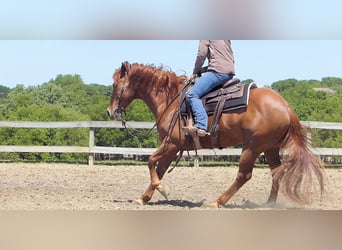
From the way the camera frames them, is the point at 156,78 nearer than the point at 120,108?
Yes

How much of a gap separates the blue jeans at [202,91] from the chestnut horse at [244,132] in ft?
Answer: 0.25

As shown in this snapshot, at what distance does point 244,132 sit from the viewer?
246 cm

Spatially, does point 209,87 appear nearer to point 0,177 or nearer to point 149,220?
point 149,220

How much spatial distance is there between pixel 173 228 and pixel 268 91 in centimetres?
174

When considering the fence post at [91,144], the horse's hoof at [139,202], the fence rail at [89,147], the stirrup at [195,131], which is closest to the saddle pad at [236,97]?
the stirrup at [195,131]

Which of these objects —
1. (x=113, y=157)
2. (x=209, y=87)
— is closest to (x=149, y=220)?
(x=209, y=87)

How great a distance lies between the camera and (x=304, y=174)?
2.35 m

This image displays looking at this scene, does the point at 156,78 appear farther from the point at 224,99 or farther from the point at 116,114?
the point at 224,99

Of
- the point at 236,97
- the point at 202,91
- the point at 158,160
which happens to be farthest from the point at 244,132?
the point at 158,160

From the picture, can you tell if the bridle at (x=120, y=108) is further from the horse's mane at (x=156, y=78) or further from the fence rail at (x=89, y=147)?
the fence rail at (x=89, y=147)

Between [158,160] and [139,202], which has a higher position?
[158,160]

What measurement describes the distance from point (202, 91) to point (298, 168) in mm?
574

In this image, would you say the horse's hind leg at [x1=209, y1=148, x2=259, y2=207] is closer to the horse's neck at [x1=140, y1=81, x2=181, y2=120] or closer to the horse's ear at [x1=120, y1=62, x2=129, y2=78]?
the horse's neck at [x1=140, y1=81, x2=181, y2=120]

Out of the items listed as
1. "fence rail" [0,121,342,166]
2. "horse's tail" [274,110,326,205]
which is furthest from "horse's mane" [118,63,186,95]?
"fence rail" [0,121,342,166]
